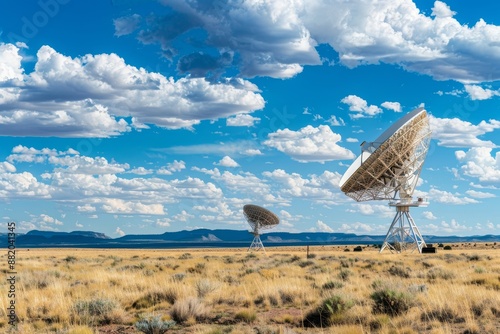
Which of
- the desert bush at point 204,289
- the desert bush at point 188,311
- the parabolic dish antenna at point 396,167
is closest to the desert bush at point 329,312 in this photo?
the desert bush at point 188,311

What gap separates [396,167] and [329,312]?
39588 millimetres

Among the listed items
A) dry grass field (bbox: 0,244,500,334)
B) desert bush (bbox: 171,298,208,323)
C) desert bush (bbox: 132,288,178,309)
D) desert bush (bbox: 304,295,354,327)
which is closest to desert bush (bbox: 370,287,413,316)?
dry grass field (bbox: 0,244,500,334)

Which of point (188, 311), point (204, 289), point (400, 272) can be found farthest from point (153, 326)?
point (400, 272)

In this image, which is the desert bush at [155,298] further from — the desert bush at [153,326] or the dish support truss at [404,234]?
the dish support truss at [404,234]

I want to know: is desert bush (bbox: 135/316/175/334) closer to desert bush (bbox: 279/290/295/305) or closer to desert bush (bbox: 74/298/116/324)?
desert bush (bbox: 74/298/116/324)

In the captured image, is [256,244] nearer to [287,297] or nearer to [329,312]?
[287,297]

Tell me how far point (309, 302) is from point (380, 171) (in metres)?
34.9

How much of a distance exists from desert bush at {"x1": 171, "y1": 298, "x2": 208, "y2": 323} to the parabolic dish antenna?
35155mm

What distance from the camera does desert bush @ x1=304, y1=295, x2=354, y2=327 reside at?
1399 centimetres

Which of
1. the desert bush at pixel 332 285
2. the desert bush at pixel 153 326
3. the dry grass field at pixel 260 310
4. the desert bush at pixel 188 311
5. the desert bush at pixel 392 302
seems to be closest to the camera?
the desert bush at pixel 153 326

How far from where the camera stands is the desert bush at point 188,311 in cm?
1482

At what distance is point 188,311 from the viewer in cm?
1497

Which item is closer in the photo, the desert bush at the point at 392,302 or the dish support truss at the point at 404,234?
the desert bush at the point at 392,302

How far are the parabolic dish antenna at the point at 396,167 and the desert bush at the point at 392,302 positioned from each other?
3381cm
